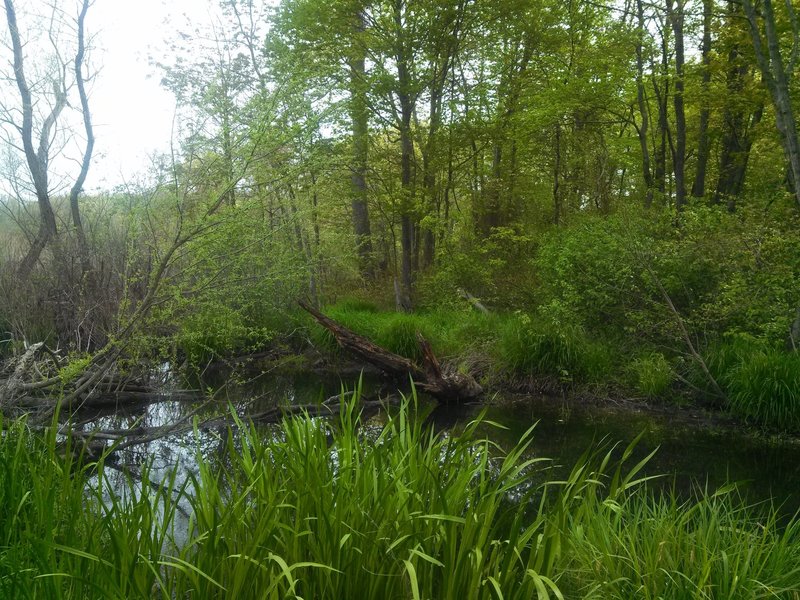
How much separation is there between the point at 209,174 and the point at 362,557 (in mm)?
3606

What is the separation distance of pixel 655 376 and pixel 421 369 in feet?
9.97

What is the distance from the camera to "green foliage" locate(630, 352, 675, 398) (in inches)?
315

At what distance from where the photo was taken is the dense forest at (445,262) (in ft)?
8.47

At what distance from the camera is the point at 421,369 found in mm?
8648

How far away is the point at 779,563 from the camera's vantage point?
260 centimetres

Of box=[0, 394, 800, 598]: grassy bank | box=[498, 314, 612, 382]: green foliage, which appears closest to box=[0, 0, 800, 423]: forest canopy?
box=[498, 314, 612, 382]: green foliage

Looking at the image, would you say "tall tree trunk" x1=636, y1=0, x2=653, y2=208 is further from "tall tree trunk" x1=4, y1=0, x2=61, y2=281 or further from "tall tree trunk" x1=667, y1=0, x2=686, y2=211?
"tall tree trunk" x1=4, y1=0, x2=61, y2=281

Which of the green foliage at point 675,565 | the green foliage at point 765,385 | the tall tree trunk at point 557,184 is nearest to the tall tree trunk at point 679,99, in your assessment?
the tall tree trunk at point 557,184

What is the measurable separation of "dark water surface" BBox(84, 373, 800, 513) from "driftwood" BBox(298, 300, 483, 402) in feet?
0.81

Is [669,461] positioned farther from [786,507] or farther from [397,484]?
[397,484]

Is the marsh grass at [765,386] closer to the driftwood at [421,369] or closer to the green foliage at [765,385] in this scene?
the green foliage at [765,385]

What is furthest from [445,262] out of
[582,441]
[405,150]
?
[582,441]

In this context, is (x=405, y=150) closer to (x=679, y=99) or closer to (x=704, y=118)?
(x=679, y=99)

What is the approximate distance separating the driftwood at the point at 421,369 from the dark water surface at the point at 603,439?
0.25 m
